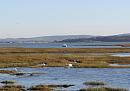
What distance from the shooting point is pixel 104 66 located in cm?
5906

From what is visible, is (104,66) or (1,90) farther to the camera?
(104,66)

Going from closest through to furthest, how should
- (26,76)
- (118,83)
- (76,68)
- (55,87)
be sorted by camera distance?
(55,87), (118,83), (26,76), (76,68)

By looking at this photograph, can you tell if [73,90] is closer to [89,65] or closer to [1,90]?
[1,90]

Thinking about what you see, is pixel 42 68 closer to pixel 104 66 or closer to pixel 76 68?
pixel 76 68

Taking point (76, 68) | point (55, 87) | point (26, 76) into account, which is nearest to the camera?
point (55, 87)

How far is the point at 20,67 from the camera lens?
59.3m

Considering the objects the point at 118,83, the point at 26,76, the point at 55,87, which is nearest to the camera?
the point at 55,87

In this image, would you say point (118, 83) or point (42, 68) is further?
point (42, 68)

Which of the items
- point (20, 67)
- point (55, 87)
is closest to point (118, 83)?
point (55, 87)

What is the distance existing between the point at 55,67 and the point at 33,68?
3121 millimetres

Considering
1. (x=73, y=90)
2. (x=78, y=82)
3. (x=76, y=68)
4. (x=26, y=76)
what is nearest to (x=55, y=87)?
(x=73, y=90)

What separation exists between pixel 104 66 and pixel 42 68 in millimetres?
8130

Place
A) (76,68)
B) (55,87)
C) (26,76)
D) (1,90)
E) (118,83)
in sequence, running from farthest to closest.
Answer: (76,68) < (26,76) < (118,83) < (55,87) < (1,90)

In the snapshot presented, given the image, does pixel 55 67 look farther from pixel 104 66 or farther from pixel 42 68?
pixel 104 66
